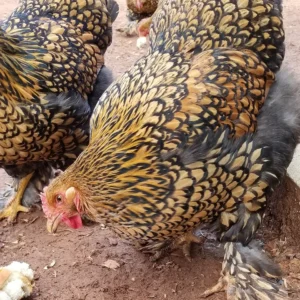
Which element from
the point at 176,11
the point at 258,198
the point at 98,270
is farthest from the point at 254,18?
→ the point at 98,270

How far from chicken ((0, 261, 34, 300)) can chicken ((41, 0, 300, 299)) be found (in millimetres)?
504

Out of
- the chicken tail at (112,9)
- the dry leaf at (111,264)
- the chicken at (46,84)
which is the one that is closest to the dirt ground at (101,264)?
the dry leaf at (111,264)

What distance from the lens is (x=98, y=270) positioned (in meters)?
3.24

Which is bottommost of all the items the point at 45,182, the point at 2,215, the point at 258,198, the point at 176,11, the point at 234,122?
the point at 2,215

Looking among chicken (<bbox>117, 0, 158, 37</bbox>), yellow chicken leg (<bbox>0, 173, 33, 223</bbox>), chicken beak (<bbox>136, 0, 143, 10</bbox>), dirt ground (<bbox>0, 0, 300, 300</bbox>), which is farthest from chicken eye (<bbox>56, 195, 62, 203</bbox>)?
chicken beak (<bbox>136, 0, 143, 10</bbox>)

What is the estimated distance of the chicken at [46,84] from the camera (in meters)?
3.11

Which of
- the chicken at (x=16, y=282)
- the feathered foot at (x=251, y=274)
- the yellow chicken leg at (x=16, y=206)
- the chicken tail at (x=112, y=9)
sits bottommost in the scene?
the yellow chicken leg at (x=16, y=206)

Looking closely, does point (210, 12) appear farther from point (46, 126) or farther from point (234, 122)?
point (46, 126)

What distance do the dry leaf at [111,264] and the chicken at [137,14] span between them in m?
3.42

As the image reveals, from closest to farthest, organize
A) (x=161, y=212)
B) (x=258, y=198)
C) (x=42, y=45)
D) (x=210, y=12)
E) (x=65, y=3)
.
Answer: (x=161, y=212) < (x=258, y=198) < (x=210, y=12) < (x=42, y=45) < (x=65, y=3)

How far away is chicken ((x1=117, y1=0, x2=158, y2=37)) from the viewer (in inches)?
255

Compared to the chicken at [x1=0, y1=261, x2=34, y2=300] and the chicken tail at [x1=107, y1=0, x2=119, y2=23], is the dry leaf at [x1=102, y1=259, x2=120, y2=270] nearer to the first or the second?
the chicken at [x1=0, y1=261, x2=34, y2=300]

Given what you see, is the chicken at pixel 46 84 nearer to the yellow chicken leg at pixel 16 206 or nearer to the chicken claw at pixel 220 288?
the yellow chicken leg at pixel 16 206

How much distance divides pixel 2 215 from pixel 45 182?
40 centimetres
